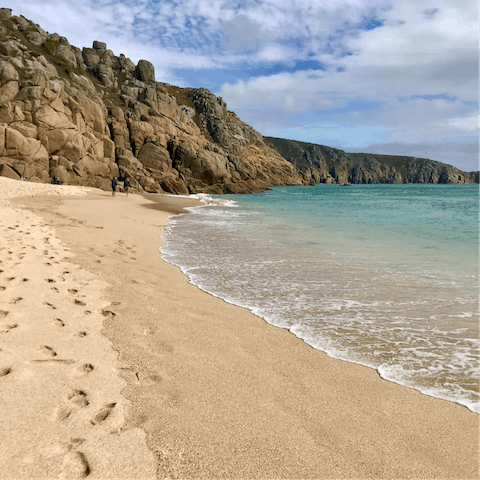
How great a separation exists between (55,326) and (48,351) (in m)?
0.69

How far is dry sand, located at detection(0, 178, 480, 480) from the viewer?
243cm

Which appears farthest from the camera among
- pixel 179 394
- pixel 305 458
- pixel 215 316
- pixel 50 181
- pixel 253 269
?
pixel 50 181

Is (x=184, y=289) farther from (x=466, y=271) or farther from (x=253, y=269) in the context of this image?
(x=466, y=271)

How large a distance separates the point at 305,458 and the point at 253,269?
620 centimetres

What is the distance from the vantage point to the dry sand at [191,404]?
7.97 feet

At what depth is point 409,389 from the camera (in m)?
3.72

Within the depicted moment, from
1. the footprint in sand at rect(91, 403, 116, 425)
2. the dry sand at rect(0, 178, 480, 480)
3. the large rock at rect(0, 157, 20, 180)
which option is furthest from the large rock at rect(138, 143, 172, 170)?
the footprint in sand at rect(91, 403, 116, 425)

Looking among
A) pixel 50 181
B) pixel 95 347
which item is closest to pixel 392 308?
pixel 95 347

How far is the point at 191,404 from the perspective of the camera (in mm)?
3086

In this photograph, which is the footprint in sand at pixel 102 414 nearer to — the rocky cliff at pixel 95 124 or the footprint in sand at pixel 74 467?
the footprint in sand at pixel 74 467

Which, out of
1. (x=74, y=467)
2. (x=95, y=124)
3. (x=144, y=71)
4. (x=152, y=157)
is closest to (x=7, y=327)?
(x=74, y=467)

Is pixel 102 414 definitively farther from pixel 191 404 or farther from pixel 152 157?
pixel 152 157

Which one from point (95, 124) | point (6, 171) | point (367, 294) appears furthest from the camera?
point (95, 124)

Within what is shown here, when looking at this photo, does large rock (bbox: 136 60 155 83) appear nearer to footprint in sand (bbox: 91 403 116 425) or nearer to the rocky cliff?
the rocky cliff
